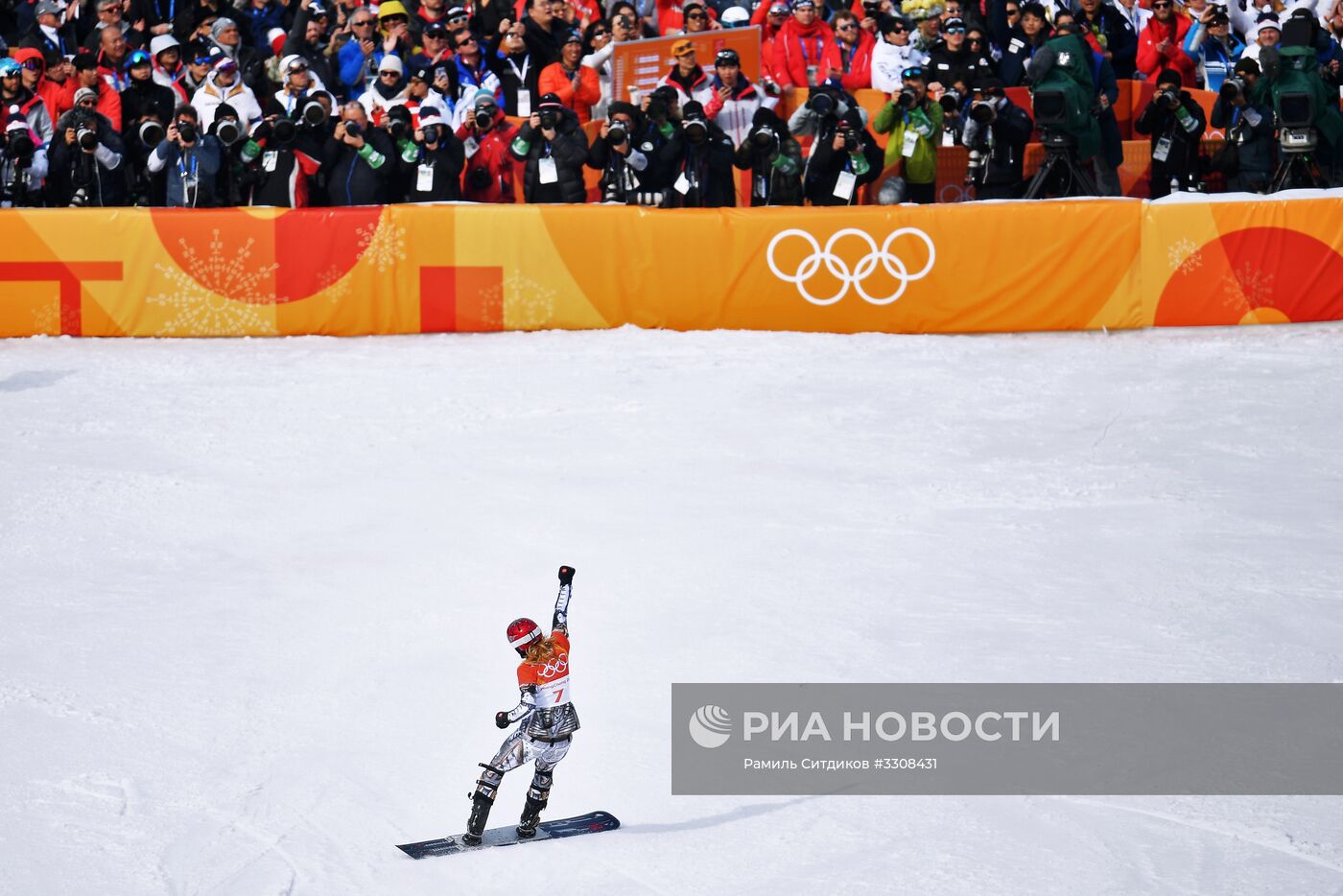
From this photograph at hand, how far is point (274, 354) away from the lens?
46.6ft

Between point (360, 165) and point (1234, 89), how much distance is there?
722cm

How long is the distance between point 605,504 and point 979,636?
2865 mm

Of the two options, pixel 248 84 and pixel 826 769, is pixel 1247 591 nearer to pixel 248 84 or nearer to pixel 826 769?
pixel 826 769

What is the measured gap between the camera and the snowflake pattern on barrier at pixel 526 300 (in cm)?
1449

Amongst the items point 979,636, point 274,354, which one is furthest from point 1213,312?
point 274,354

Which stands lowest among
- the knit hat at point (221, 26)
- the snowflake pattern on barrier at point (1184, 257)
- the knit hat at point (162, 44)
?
the snowflake pattern on barrier at point (1184, 257)

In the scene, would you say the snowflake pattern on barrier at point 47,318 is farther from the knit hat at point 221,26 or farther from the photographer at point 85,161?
the knit hat at point 221,26

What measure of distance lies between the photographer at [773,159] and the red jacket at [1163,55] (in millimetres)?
3601

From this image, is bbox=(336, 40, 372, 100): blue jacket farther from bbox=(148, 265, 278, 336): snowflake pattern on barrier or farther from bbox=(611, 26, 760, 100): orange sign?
bbox=(148, 265, 278, 336): snowflake pattern on barrier

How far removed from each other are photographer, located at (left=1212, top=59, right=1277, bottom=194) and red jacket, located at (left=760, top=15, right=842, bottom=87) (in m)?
3.31

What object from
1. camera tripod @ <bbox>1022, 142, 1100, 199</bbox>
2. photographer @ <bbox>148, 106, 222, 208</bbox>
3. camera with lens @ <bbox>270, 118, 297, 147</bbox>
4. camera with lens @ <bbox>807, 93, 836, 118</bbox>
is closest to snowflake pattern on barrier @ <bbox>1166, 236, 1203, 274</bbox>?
camera tripod @ <bbox>1022, 142, 1100, 199</bbox>

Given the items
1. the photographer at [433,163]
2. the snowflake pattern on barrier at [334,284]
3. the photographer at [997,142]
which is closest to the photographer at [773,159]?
the photographer at [997,142]

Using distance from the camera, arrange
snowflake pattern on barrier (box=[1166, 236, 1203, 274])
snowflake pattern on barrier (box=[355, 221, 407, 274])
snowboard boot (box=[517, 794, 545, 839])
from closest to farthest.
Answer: snowboard boot (box=[517, 794, 545, 839])
snowflake pattern on barrier (box=[1166, 236, 1203, 274])
snowflake pattern on barrier (box=[355, 221, 407, 274])

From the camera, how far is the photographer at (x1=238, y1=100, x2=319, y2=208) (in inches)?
591
